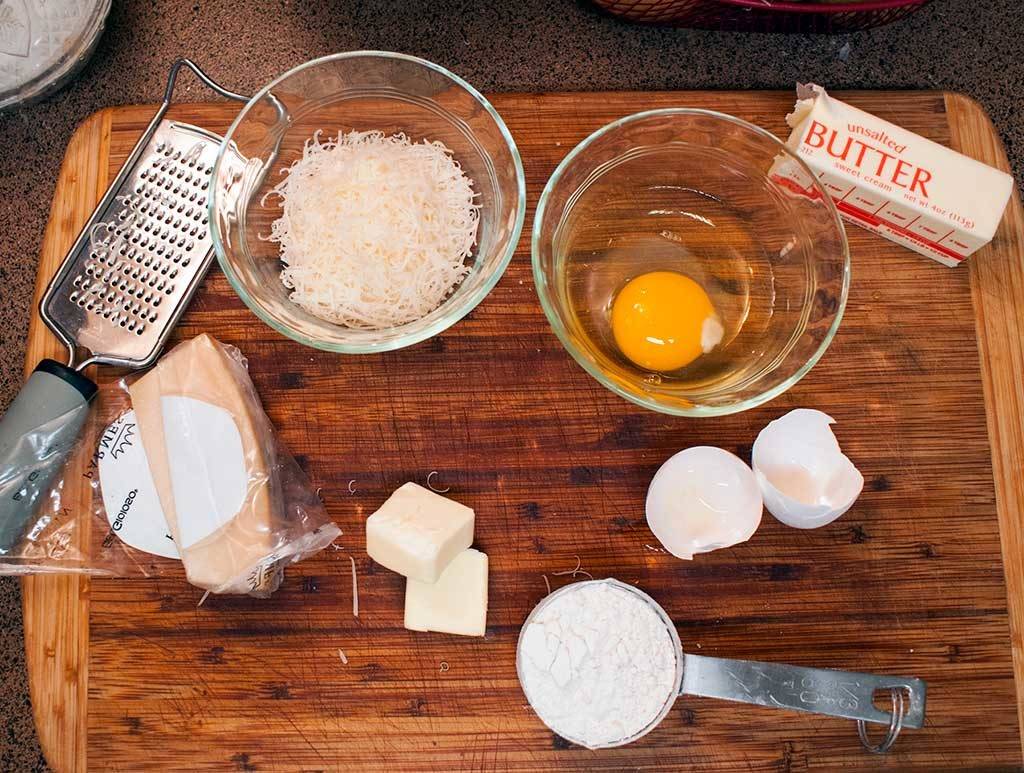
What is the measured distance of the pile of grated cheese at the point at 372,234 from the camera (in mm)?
1411

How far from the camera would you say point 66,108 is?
191 centimetres

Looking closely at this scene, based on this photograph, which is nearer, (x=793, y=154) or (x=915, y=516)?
(x=793, y=154)

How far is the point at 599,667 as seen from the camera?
55.3 inches

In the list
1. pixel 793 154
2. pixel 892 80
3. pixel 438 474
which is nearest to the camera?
pixel 793 154

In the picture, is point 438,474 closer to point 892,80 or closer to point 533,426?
point 533,426

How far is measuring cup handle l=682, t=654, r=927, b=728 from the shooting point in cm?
138

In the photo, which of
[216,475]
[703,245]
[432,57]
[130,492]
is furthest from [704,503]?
[432,57]

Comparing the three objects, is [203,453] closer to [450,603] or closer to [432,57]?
[450,603]

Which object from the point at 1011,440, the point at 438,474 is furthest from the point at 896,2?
the point at 438,474

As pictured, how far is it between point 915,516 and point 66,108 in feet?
6.90

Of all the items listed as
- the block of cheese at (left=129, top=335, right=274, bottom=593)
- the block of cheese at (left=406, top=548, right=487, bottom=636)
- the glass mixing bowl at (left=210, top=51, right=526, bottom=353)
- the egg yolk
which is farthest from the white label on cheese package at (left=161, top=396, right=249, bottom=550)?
the egg yolk

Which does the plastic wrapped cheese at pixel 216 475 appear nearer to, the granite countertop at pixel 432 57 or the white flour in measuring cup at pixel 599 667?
the white flour in measuring cup at pixel 599 667

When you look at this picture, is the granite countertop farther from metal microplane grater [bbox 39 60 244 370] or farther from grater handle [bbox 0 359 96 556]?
grater handle [bbox 0 359 96 556]

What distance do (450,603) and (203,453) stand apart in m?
0.54
